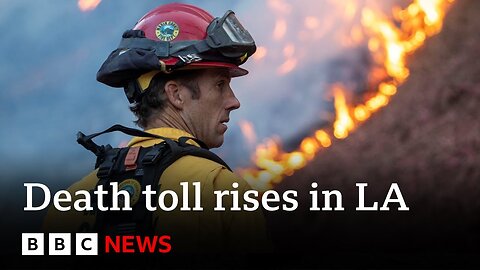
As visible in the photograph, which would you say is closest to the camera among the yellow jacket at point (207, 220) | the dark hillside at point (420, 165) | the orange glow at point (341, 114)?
the yellow jacket at point (207, 220)

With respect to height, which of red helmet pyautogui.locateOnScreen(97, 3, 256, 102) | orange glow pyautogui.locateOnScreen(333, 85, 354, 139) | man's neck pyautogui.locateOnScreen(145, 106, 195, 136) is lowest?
man's neck pyautogui.locateOnScreen(145, 106, 195, 136)

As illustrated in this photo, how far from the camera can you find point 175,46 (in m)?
4.36

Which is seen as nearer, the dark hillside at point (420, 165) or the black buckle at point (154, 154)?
the black buckle at point (154, 154)

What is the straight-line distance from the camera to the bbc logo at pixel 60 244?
3986 mm

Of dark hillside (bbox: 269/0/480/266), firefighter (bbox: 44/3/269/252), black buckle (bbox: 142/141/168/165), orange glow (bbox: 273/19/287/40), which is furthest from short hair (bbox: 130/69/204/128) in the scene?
orange glow (bbox: 273/19/287/40)

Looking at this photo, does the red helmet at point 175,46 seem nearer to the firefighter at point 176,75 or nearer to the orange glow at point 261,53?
the firefighter at point 176,75

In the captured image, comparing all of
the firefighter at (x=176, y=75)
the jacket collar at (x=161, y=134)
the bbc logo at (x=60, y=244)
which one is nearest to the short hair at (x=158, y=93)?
the firefighter at (x=176, y=75)

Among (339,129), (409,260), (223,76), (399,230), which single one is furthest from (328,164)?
(223,76)

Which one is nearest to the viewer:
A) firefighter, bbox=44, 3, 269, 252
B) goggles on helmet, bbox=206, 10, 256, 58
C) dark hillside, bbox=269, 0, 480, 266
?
firefighter, bbox=44, 3, 269, 252

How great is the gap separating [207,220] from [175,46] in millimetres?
996

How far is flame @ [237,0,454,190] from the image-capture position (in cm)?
691

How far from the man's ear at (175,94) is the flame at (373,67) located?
8.27ft

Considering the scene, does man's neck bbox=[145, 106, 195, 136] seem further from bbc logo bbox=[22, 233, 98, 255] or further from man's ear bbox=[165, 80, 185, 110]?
bbc logo bbox=[22, 233, 98, 255]

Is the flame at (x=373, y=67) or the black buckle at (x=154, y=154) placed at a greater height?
the flame at (x=373, y=67)
